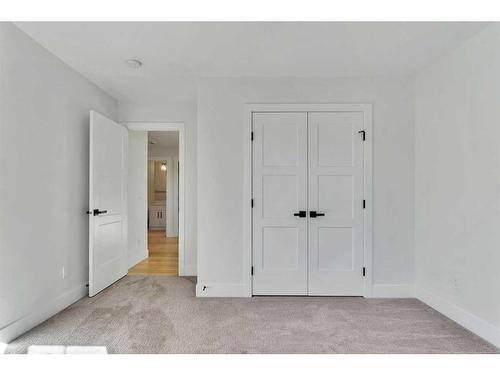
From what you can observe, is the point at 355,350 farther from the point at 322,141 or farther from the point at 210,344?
the point at 322,141

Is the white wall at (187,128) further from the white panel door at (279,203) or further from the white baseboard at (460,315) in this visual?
the white baseboard at (460,315)

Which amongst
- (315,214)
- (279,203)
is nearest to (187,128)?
(279,203)

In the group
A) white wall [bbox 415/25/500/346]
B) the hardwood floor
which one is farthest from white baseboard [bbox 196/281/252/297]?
white wall [bbox 415/25/500/346]

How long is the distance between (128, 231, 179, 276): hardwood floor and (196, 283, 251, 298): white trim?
38.2 inches

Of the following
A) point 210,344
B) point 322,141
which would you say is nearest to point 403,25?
point 322,141

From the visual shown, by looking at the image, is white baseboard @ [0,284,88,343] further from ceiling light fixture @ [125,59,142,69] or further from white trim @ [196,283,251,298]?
ceiling light fixture @ [125,59,142,69]

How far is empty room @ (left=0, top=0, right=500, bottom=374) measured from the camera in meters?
2.23

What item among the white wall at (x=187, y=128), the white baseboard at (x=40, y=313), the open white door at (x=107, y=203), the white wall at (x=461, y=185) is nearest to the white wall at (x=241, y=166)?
the white wall at (x=461, y=185)

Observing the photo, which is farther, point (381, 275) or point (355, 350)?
point (381, 275)

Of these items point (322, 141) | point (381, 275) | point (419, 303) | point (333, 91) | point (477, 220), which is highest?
point (333, 91)

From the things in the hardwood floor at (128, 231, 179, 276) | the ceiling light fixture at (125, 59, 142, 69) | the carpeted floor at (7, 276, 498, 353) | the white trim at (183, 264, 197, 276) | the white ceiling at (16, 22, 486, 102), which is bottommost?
the hardwood floor at (128, 231, 179, 276)

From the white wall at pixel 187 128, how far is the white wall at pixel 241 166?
31.8 inches

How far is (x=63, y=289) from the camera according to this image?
2.84 m
